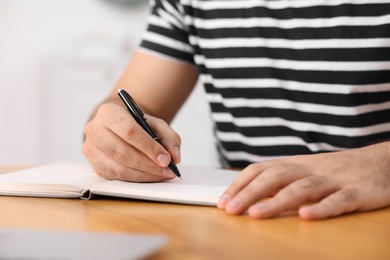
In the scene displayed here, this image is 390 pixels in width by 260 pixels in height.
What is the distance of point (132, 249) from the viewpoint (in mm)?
530

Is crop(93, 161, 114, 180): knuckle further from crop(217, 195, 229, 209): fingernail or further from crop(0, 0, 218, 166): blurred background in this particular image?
crop(0, 0, 218, 166): blurred background

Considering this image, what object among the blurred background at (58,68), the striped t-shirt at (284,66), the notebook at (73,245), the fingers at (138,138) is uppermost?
the notebook at (73,245)

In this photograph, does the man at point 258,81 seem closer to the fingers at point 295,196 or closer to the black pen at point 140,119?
the black pen at point 140,119

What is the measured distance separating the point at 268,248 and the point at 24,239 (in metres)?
0.22

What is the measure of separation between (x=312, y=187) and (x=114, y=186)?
10.3 inches

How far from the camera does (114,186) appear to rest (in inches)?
34.3

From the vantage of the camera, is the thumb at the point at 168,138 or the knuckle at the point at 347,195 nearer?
the knuckle at the point at 347,195

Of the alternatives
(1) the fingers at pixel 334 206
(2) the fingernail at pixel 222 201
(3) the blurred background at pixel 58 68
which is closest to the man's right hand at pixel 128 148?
(2) the fingernail at pixel 222 201

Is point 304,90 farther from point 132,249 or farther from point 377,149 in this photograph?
point 132,249

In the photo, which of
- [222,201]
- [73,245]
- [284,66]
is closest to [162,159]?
[222,201]

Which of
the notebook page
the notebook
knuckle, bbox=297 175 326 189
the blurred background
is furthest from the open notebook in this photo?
the blurred background

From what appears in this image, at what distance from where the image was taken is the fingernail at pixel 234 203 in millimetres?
758

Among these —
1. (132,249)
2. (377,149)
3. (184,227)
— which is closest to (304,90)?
(377,149)

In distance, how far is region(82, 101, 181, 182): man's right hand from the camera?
93cm
